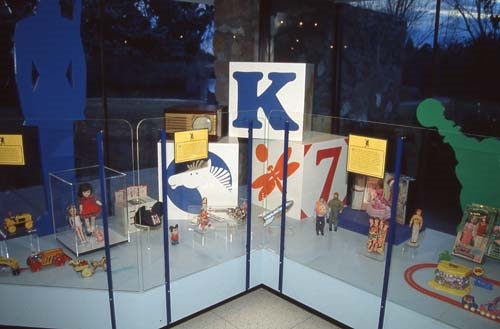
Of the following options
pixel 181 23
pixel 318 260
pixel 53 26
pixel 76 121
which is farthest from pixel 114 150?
pixel 318 260

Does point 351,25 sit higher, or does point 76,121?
point 351,25

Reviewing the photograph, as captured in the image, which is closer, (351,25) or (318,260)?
(318,260)

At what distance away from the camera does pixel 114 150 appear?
3.95m

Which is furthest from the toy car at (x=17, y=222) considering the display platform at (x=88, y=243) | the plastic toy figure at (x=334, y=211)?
the plastic toy figure at (x=334, y=211)

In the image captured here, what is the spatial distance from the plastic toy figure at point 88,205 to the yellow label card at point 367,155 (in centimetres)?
196

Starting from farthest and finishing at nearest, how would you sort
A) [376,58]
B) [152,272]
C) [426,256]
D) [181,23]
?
[181,23], [376,58], [426,256], [152,272]

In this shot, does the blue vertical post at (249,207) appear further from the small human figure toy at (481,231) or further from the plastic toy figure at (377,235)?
the small human figure toy at (481,231)

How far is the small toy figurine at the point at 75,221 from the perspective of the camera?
3324 mm

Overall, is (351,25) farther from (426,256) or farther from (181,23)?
(426,256)

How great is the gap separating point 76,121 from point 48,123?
0.23 metres

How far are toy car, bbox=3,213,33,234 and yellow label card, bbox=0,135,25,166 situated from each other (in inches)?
26.8

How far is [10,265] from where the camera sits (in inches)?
120

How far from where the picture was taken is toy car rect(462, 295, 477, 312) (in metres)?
2.72

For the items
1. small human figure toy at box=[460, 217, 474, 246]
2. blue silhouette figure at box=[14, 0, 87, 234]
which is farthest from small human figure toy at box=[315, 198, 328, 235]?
blue silhouette figure at box=[14, 0, 87, 234]
